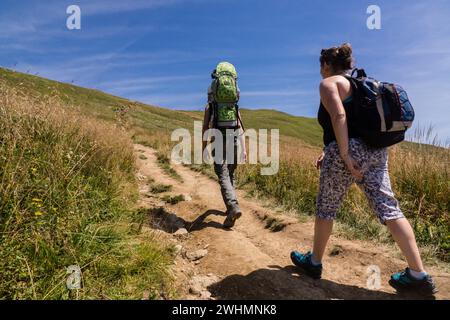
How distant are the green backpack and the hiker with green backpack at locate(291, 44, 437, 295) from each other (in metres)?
2.14

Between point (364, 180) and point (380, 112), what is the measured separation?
0.68m

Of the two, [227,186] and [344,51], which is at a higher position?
[344,51]

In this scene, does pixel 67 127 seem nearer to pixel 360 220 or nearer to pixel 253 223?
pixel 253 223

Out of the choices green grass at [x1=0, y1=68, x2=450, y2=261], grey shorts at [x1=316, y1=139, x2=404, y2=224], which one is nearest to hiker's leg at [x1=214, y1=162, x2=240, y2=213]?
green grass at [x1=0, y1=68, x2=450, y2=261]

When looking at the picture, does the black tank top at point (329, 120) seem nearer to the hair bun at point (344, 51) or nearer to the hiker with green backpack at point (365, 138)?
the hiker with green backpack at point (365, 138)

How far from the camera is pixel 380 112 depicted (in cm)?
326

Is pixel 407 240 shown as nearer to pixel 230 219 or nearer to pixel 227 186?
pixel 230 219

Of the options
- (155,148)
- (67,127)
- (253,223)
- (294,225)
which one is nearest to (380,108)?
(294,225)

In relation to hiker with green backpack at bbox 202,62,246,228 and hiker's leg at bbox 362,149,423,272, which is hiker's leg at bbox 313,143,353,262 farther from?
hiker with green backpack at bbox 202,62,246,228

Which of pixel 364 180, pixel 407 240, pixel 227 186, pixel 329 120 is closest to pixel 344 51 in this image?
pixel 329 120

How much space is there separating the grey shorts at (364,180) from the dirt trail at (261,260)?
0.81 meters

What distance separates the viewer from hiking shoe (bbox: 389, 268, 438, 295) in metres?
3.29

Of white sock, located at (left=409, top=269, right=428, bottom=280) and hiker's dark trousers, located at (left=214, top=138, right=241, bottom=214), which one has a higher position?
hiker's dark trousers, located at (left=214, top=138, right=241, bottom=214)

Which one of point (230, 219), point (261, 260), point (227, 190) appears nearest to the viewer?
point (261, 260)
